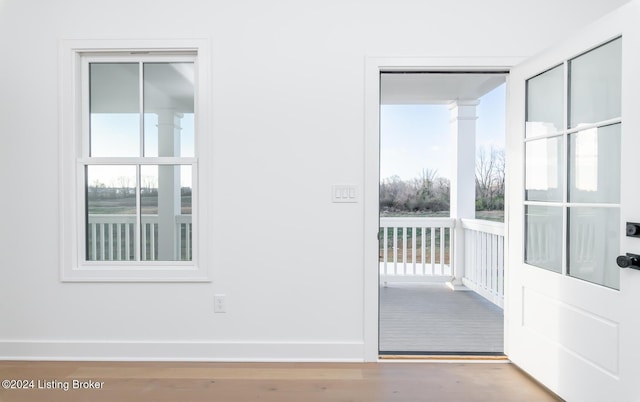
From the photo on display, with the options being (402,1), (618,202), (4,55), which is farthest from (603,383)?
(4,55)

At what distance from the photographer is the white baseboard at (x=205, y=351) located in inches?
106

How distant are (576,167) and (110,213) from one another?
2.98 m

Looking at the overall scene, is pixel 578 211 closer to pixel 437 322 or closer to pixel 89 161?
pixel 437 322

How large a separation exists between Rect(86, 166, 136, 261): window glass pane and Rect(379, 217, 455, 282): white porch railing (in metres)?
3.20

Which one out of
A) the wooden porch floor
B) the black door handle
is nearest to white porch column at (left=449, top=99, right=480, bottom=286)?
the wooden porch floor

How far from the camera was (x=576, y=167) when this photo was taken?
213 cm

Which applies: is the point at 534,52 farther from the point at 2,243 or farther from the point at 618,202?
the point at 2,243

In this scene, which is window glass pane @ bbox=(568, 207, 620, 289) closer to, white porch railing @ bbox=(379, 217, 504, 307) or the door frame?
the door frame

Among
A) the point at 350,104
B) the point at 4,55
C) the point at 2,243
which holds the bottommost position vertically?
the point at 2,243

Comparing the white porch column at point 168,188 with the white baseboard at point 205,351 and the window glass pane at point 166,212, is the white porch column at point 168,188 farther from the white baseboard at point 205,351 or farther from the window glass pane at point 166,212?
the white baseboard at point 205,351

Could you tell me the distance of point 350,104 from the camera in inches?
106

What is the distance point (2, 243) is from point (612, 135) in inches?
147

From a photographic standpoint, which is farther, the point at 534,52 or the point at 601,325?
the point at 534,52
